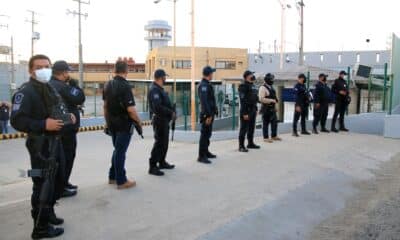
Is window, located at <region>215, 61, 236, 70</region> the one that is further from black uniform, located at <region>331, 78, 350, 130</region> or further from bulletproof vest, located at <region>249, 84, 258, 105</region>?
bulletproof vest, located at <region>249, 84, 258, 105</region>

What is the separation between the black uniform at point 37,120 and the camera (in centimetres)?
386

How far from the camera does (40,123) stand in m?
3.85

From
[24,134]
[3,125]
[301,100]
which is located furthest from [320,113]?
[3,125]

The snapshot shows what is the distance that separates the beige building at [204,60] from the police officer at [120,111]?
174ft

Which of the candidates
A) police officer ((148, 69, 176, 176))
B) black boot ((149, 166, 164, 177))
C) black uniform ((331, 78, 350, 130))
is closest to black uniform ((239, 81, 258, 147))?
police officer ((148, 69, 176, 176))

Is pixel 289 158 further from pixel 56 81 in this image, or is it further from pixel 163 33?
pixel 163 33

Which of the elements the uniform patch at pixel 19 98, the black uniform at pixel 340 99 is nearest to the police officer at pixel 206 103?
the uniform patch at pixel 19 98

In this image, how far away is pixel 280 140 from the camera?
10844 mm

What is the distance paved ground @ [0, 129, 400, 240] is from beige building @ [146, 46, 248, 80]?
50.3 m

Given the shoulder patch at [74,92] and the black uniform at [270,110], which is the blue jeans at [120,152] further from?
the black uniform at [270,110]

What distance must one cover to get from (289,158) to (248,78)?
1.86 m

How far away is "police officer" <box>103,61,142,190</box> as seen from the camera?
5.54m

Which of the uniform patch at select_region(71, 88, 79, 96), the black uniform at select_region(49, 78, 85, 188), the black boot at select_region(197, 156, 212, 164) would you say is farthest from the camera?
the black boot at select_region(197, 156, 212, 164)

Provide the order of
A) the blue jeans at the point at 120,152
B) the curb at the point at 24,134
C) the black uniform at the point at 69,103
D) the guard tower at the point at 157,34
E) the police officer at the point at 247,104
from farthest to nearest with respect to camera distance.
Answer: the guard tower at the point at 157,34 → the curb at the point at 24,134 → the police officer at the point at 247,104 → the blue jeans at the point at 120,152 → the black uniform at the point at 69,103
